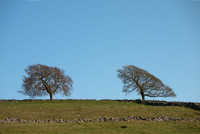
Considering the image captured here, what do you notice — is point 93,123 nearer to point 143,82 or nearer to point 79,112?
point 79,112

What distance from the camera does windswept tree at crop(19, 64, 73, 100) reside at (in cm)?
4603

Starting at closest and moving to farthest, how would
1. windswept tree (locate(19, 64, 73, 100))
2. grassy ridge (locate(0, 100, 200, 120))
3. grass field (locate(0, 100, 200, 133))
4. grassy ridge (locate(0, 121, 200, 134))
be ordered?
grassy ridge (locate(0, 121, 200, 134)) < grass field (locate(0, 100, 200, 133)) < grassy ridge (locate(0, 100, 200, 120)) < windswept tree (locate(19, 64, 73, 100))

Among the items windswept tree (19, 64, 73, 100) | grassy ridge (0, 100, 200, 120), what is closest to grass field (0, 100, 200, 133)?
grassy ridge (0, 100, 200, 120)

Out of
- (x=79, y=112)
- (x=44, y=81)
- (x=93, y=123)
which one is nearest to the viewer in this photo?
(x=93, y=123)

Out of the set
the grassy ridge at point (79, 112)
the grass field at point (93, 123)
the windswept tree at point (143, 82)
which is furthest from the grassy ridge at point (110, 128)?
the windswept tree at point (143, 82)

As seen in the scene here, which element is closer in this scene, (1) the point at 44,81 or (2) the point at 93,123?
(2) the point at 93,123

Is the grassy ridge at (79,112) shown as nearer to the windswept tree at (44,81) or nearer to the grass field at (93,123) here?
the grass field at (93,123)

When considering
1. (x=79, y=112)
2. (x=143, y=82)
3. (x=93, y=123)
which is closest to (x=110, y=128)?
(x=93, y=123)

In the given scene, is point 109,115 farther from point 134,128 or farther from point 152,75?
point 152,75

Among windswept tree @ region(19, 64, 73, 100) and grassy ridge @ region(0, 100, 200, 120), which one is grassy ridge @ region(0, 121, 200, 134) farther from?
windswept tree @ region(19, 64, 73, 100)

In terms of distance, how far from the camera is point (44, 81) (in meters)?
46.4

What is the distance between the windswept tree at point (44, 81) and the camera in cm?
4603

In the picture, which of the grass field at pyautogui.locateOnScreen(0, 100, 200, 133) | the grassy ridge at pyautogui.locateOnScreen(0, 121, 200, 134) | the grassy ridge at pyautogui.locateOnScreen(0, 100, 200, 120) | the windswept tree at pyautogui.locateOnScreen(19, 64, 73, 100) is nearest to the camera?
the grassy ridge at pyautogui.locateOnScreen(0, 121, 200, 134)

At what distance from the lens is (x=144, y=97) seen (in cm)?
4769
